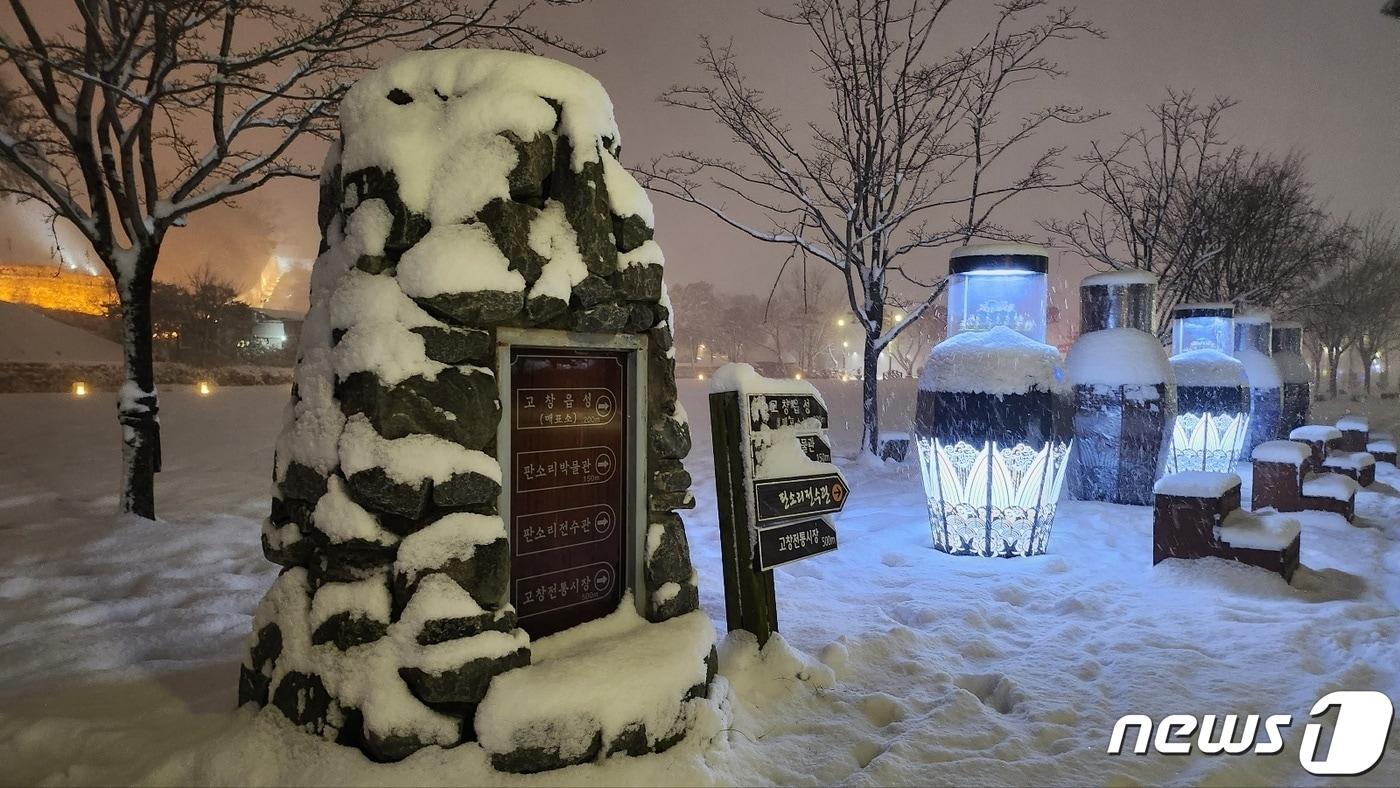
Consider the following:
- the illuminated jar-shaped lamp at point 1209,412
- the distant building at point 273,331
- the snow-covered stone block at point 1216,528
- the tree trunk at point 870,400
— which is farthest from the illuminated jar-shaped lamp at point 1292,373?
the distant building at point 273,331

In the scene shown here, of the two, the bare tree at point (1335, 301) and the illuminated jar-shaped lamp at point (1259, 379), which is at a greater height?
the bare tree at point (1335, 301)

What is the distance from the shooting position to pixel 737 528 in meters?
4.25

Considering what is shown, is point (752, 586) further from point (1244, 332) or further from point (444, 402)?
point (1244, 332)

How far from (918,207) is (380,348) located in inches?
466

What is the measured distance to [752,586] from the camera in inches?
167

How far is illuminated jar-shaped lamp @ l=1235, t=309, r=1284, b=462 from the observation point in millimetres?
14633

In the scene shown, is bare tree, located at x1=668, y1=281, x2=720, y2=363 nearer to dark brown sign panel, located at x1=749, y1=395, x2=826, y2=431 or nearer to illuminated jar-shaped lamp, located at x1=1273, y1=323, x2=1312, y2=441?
illuminated jar-shaped lamp, located at x1=1273, y1=323, x2=1312, y2=441

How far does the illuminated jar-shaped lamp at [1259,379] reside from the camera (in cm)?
1463

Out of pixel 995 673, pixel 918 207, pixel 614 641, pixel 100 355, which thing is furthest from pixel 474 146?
pixel 100 355

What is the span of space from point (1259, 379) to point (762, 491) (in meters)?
15.3

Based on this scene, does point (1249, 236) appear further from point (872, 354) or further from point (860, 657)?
point (860, 657)

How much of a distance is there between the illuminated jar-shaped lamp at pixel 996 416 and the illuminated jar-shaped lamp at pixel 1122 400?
7.40ft

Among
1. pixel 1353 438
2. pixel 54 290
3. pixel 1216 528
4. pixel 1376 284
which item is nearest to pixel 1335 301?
pixel 1376 284

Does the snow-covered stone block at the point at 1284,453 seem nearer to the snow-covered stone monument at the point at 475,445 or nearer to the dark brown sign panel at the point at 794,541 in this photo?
the dark brown sign panel at the point at 794,541
